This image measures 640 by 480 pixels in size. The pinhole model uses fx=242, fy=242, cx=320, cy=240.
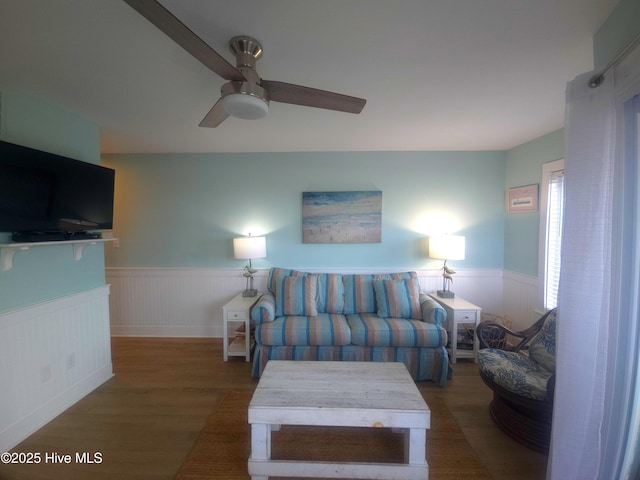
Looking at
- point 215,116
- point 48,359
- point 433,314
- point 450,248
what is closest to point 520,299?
point 450,248

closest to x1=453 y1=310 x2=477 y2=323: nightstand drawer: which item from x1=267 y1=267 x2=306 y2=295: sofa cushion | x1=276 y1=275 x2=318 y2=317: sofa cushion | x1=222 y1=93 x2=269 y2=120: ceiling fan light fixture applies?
x1=276 y1=275 x2=318 y2=317: sofa cushion

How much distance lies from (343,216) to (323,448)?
2217mm

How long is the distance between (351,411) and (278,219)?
2246 millimetres

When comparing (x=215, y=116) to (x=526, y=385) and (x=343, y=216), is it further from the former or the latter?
(x=526, y=385)

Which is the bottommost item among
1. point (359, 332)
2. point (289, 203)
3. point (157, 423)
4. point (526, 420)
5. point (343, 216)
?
point (157, 423)

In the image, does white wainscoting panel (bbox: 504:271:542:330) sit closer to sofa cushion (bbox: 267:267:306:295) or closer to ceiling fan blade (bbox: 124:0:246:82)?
sofa cushion (bbox: 267:267:306:295)

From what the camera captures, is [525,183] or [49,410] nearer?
[49,410]

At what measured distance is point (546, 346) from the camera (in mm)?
1807

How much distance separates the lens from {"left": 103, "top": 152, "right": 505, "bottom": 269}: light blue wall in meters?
3.01

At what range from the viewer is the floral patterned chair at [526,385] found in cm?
153

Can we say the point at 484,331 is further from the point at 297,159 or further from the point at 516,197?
the point at 297,159

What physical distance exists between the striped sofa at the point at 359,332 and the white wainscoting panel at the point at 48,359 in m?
1.39

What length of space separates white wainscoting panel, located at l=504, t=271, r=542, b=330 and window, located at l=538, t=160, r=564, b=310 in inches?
4.6

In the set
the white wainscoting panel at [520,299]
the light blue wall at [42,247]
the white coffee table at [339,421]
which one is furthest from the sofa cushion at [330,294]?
the light blue wall at [42,247]
